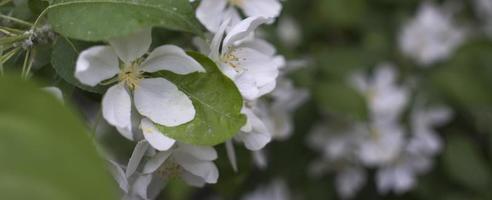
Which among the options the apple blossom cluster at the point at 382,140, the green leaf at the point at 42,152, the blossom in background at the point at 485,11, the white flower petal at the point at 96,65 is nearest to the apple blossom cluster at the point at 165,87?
the white flower petal at the point at 96,65

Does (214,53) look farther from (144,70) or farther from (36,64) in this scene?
(36,64)

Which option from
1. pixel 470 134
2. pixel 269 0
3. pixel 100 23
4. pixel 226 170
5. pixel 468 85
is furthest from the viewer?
pixel 470 134

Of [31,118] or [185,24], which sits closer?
[31,118]

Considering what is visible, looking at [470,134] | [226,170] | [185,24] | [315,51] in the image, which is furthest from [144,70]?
[470,134]

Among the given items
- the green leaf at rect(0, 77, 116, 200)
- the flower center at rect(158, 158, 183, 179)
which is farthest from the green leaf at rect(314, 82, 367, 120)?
the green leaf at rect(0, 77, 116, 200)

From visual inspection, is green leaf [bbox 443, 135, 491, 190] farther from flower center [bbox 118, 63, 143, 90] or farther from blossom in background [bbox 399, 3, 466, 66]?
flower center [bbox 118, 63, 143, 90]

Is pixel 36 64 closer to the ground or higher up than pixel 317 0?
higher up

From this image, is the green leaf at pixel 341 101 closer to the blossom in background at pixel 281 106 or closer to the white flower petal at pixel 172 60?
the blossom in background at pixel 281 106
